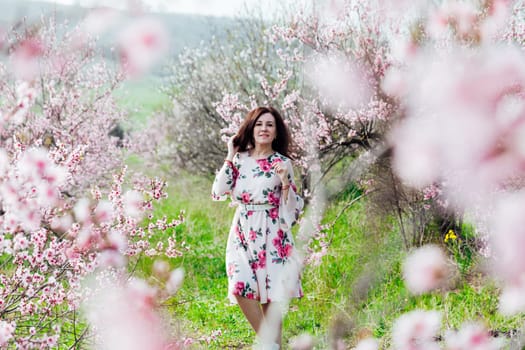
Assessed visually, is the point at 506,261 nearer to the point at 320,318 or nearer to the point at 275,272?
the point at 275,272

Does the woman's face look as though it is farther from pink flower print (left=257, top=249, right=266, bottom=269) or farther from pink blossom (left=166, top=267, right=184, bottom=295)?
pink blossom (left=166, top=267, right=184, bottom=295)

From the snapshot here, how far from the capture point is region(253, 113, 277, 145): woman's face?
12.2 ft

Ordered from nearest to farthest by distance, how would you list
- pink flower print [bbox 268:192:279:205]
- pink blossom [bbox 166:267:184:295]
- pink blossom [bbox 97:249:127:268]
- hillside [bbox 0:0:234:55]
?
pink blossom [bbox 97:249:127:268] < pink flower print [bbox 268:192:279:205] < pink blossom [bbox 166:267:184:295] < hillside [bbox 0:0:234:55]

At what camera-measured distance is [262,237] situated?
357cm

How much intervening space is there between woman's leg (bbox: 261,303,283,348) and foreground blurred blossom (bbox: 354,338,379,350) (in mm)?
462

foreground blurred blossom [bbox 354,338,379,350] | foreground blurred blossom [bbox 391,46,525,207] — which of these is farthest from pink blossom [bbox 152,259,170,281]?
foreground blurred blossom [bbox 391,46,525,207]

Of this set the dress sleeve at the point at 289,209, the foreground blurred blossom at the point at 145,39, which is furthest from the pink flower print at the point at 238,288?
the foreground blurred blossom at the point at 145,39

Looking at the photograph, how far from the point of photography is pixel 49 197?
88.1 inches

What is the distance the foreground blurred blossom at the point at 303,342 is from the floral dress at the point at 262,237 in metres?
0.54

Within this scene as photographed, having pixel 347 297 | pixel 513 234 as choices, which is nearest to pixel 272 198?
pixel 347 297

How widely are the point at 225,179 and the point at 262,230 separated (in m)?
0.39

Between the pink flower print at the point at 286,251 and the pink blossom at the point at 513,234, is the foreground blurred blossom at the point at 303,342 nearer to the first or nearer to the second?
the pink flower print at the point at 286,251

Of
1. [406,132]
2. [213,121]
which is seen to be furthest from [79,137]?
[406,132]

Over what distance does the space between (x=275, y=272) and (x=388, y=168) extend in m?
1.87
